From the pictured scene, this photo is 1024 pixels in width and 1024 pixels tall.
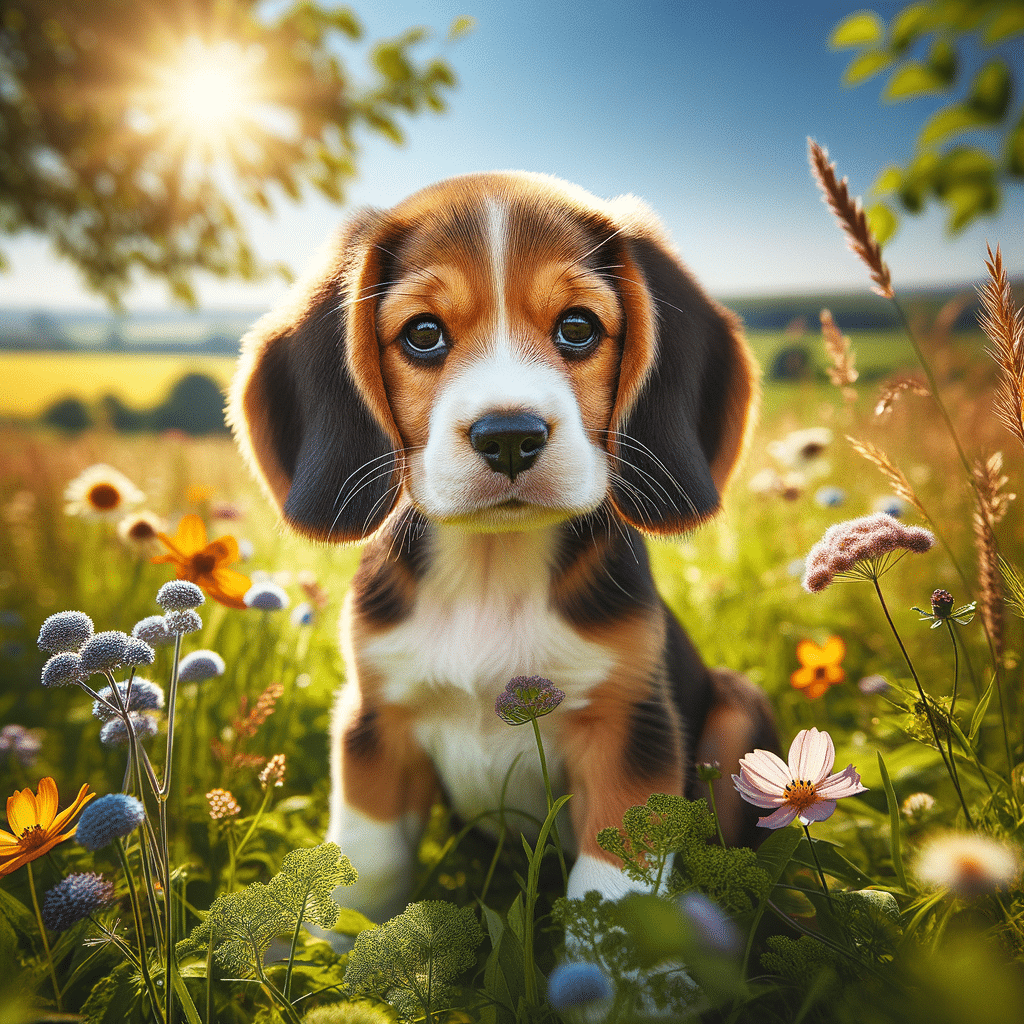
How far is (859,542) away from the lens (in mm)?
1271

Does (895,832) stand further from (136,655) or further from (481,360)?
(136,655)

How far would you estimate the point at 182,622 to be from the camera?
1.20m

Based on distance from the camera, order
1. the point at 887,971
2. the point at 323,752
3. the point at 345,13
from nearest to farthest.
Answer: the point at 887,971 → the point at 323,752 → the point at 345,13

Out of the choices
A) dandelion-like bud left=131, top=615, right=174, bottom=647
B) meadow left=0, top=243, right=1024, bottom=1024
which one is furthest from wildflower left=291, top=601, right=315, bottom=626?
dandelion-like bud left=131, top=615, right=174, bottom=647

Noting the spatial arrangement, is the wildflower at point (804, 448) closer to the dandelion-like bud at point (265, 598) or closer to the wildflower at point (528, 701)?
the dandelion-like bud at point (265, 598)

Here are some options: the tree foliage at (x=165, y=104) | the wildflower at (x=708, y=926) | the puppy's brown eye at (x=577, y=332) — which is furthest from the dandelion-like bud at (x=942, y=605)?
the tree foliage at (x=165, y=104)

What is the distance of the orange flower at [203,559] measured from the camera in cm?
142

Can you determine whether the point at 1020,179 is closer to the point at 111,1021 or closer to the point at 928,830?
the point at 928,830

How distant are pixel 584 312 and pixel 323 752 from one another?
1.68 metres

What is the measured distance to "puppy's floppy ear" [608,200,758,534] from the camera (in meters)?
1.64

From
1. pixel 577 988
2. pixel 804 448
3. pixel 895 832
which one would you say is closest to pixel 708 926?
pixel 577 988


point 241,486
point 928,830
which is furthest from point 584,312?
point 241,486

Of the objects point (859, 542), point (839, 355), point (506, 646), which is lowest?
point (506, 646)

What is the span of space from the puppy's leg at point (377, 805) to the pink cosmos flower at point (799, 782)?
33.0 inches
